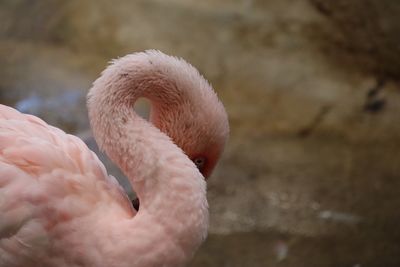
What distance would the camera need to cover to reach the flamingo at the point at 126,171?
198 centimetres

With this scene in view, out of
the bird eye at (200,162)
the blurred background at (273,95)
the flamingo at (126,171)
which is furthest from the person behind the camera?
the blurred background at (273,95)

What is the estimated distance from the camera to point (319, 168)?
12.8 feet

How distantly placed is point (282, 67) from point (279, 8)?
0.43 meters

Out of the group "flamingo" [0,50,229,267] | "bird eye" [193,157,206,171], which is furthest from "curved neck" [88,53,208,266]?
"bird eye" [193,157,206,171]

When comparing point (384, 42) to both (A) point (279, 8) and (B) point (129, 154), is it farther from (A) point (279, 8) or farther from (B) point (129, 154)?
(B) point (129, 154)

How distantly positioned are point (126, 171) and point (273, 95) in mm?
2432

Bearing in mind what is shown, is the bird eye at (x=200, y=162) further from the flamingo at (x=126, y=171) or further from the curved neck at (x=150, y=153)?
the curved neck at (x=150, y=153)

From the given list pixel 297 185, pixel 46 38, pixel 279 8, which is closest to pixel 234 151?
pixel 297 185

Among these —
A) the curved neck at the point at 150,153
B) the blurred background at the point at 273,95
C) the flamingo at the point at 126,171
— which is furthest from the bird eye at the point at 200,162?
the blurred background at the point at 273,95

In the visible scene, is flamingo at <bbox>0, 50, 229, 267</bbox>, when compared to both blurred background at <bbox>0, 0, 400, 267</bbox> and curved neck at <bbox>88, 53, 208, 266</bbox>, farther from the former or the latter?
blurred background at <bbox>0, 0, 400, 267</bbox>

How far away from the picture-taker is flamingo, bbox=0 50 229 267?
1984 mm

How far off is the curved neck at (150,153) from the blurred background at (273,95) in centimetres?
112

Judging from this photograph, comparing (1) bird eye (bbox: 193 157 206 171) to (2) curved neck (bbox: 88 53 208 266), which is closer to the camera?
(2) curved neck (bbox: 88 53 208 266)

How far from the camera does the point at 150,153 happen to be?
211 centimetres
